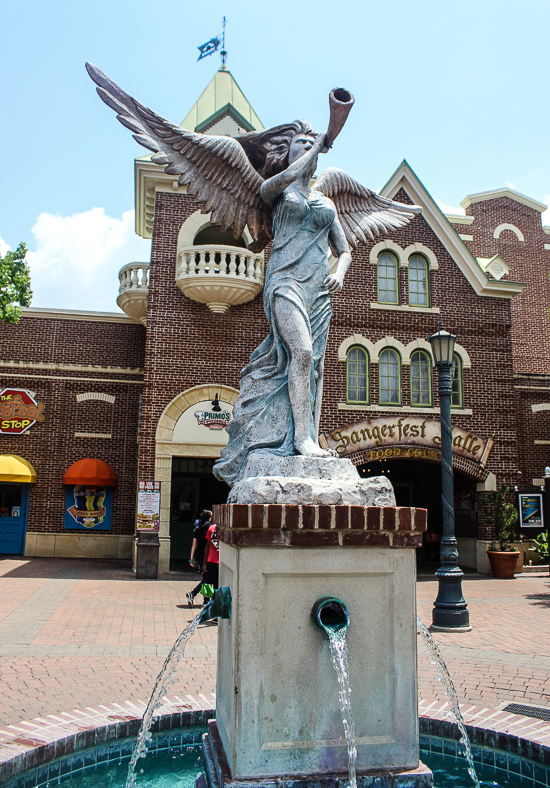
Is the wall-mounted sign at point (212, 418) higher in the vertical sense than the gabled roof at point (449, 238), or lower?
lower

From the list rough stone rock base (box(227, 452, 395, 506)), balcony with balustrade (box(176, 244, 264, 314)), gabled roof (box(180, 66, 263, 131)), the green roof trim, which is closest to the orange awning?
balcony with balustrade (box(176, 244, 264, 314))

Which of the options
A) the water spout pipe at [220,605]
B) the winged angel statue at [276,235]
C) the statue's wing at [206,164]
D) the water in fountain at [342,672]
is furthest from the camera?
the statue's wing at [206,164]

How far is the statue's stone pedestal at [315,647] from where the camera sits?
3049 millimetres

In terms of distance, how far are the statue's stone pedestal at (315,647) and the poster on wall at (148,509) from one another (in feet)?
42.7

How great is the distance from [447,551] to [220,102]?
1621 cm

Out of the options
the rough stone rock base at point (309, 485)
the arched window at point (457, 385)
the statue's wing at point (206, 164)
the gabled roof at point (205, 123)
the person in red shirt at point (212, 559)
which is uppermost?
the gabled roof at point (205, 123)

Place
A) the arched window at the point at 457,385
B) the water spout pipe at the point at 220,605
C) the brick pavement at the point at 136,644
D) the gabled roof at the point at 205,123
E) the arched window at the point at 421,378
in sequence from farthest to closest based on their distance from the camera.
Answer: the arched window at the point at 457,385 < the arched window at the point at 421,378 < the gabled roof at the point at 205,123 < the brick pavement at the point at 136,644 < the water spout pipe at the point at 220,605

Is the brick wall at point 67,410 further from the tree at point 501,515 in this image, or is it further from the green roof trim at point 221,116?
the tree at point 501,515

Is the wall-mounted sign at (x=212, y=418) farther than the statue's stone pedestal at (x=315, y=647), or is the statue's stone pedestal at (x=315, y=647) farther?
the wall-mounted sign at (x=212, y=418)

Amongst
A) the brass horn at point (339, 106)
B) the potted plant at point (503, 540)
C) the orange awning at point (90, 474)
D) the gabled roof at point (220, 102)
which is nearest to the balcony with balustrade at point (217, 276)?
the gabled roof at point (220, 102)

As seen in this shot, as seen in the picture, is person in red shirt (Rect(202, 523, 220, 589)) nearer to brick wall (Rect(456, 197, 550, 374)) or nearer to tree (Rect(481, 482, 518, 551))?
tree (Rect(481, 482, 518, 551))

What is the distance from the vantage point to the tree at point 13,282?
1609 centimetres

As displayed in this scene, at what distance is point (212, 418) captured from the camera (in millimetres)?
17047

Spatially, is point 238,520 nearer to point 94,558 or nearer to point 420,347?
point 420,347
